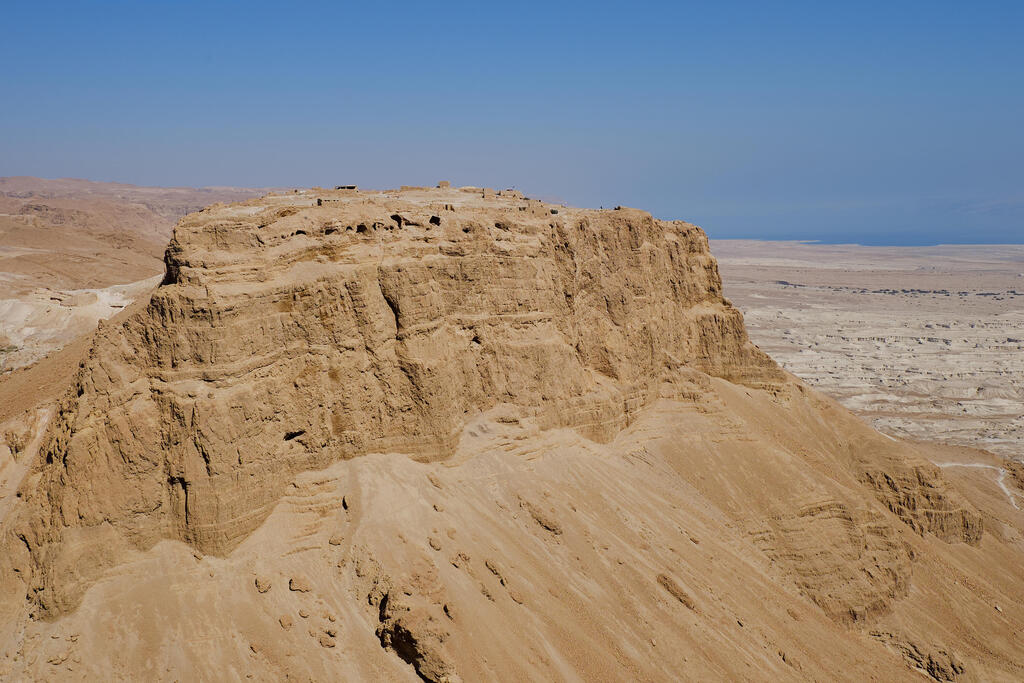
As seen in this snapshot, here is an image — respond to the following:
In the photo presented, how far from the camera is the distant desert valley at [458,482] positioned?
666 inches

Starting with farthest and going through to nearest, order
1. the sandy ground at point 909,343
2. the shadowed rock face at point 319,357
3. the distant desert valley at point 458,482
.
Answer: the sandy ground at point 909,343
the shadowed rock face at point 319,357
the distant desert valley at point 458,482

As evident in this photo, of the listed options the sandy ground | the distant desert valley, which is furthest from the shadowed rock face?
the sandy ground

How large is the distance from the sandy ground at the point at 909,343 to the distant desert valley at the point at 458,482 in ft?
98.7

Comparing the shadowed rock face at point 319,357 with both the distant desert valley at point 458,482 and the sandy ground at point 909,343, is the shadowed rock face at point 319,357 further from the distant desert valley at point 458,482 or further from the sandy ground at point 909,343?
the sandy ground at point 909,343

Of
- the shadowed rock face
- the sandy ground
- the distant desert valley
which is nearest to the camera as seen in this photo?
the distant desert valley

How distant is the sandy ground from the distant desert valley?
30.1m

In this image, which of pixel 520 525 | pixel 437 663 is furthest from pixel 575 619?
pixel 437 663

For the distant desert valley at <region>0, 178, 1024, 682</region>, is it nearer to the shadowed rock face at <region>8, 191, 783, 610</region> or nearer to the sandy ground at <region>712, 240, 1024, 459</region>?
the shadowed rock face at <region>8, 191, 783, 610</region>

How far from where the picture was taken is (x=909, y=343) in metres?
94.2

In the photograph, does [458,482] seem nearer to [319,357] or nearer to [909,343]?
[319,357]

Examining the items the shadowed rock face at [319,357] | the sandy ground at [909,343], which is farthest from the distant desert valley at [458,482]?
the sandy ground at [909,343]

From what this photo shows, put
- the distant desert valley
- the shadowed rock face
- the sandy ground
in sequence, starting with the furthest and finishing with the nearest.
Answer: the sandy ground
the shadowed rock face
the distant desert valley

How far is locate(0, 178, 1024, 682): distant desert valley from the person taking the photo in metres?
16.9

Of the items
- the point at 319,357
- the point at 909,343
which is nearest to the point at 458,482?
the point at 319,357
